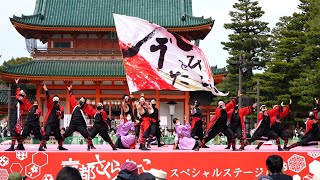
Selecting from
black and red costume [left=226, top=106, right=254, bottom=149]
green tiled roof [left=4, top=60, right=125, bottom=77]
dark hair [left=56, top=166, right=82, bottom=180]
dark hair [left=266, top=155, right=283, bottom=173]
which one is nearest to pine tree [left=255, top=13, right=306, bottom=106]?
green tiled roof [left=4, top=60, right=125, bottom=77]

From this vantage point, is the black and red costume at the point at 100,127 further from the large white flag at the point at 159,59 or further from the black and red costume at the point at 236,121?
the black and red costume at the point at 236,121

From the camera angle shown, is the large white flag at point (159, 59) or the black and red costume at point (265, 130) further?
the large white flag at point (159, 59)

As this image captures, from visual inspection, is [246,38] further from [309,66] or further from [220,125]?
[220,125]

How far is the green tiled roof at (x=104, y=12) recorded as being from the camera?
3291 cm

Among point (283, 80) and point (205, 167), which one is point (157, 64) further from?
point (283, 80)

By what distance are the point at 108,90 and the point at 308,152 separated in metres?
19.4

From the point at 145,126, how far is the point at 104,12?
2021 cm

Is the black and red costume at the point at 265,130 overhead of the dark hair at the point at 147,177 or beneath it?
overhead

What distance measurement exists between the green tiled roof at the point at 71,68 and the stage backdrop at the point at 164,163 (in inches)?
680

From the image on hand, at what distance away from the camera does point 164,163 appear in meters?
13.8

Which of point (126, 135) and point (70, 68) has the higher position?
point (70, 68)

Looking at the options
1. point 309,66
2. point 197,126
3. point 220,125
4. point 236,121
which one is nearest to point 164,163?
point 220,125

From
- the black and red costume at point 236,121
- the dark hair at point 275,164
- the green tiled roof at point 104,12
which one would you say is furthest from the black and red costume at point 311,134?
the green tiled roof at point 104,12

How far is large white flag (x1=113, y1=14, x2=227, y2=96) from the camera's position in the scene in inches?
616
